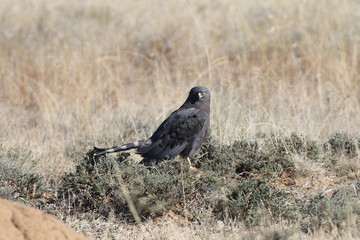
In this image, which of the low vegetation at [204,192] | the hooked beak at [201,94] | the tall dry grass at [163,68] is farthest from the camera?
the tall dry grass at [163,68]

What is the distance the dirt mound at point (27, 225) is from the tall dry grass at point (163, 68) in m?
2.85

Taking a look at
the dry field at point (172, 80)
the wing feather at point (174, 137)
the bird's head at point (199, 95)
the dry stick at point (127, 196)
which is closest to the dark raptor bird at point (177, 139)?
the wing feather at point (174, 137)

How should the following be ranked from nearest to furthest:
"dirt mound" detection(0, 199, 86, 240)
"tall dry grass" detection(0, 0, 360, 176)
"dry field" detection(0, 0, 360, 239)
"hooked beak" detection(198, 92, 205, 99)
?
"dirt mound" detection(0, 199, 86, 240) < "dry field" detection(0, 0, 360, 239) < "hooked beak" detection(198, 92, 205, 99) < "tall dry grass" detection(0, 0, 360, 176)

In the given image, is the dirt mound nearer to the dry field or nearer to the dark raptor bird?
the dry field

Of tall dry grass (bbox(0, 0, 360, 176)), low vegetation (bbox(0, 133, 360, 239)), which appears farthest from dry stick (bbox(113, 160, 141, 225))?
tall dry grass (bbox(0, 0, 360, 176))

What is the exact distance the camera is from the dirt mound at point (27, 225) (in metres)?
2.93

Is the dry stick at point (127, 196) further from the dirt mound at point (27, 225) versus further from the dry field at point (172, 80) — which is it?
the dirt mound at point (27, 225)

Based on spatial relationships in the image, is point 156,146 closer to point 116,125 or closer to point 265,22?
point 116,125

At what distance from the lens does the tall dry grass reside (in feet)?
22.3

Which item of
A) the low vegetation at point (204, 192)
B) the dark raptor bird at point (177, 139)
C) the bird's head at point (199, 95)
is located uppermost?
the bird's head at point (199, 95)

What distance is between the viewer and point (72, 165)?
570 centimetres

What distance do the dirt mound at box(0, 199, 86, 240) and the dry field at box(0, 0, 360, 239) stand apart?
4.35 ft

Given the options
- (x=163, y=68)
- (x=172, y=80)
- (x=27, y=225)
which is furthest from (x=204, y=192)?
(x=163, y=68)

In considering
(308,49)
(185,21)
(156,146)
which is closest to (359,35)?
(308,49)
